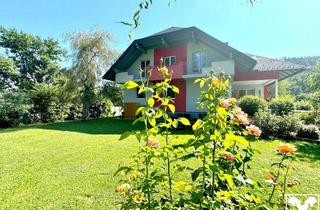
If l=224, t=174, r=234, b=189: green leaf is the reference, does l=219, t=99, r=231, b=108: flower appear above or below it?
above

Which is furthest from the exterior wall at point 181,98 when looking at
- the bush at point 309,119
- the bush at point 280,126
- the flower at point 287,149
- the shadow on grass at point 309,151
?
the flower at point 287,149

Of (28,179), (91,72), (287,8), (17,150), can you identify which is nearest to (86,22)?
(91,72)

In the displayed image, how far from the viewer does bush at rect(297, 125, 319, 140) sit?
9.64 m

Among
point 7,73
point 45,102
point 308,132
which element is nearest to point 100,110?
point 45,102

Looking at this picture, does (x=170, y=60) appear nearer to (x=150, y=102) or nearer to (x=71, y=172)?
(x=71, y=172)

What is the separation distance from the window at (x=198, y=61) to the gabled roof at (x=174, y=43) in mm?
1124

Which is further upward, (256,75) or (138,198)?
(256,75)

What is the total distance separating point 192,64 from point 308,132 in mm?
9950

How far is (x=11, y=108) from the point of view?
15930mm

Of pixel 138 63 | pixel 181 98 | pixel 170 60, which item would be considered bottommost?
pixel 181 98

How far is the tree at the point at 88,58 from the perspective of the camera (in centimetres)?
1850

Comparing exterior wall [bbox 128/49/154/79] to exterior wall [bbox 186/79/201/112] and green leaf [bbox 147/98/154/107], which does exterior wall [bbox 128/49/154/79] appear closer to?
exterior wall [bbox 186/79/201/112]

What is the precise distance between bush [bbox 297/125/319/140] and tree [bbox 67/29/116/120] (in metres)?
13.9

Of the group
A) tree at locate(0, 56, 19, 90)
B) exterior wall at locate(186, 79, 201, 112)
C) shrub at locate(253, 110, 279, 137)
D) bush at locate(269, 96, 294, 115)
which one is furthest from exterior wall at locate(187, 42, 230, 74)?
tree at locate(0, 56, 19, 90)
